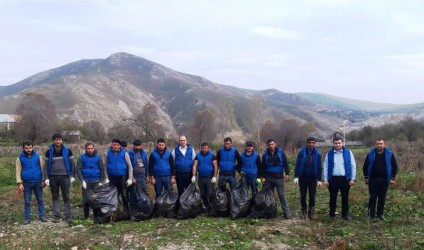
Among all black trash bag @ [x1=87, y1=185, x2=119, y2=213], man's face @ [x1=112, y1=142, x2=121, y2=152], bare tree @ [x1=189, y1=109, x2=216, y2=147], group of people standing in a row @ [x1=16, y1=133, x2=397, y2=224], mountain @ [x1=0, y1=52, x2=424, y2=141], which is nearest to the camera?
black trash bag @ [x1=87, y1=185, x2=119, y2=213]

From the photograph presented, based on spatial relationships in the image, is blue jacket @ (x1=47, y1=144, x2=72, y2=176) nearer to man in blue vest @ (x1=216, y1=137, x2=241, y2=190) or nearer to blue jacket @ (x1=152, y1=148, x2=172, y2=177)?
blue jacket @ (x1=152, y1=148, x2=172, y2=177)

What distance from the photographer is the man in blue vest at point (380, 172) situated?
6.55m

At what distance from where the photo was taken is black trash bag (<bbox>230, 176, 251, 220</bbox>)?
652 centimetres

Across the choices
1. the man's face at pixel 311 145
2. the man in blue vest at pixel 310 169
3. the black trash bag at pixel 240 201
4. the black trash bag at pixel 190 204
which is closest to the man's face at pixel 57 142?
the black trash bag at pixel 190 204

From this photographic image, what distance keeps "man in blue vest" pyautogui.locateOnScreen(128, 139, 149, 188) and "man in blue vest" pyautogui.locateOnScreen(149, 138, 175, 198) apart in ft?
0.41

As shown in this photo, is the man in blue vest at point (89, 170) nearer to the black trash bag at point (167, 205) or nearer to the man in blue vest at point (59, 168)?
the man in blue vest at point (59, 168)

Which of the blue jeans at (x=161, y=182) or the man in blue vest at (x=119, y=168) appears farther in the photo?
the blue jeans at (x=161, y=182)

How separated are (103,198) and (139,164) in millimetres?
1010

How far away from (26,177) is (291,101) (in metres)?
164

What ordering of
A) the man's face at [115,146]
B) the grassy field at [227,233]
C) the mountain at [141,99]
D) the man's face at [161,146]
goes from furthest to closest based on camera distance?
the mountain at [141,99] < the man's face at [161,146] < the man's face at [115,146] < the grassy field at [227,233]

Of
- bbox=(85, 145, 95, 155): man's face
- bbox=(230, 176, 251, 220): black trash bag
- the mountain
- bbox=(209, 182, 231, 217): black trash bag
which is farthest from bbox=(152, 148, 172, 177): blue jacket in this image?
the mountain

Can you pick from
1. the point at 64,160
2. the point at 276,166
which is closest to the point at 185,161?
the point at 276,166

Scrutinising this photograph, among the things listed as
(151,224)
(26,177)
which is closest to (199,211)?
(151,224)

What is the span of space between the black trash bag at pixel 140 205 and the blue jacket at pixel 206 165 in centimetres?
119
